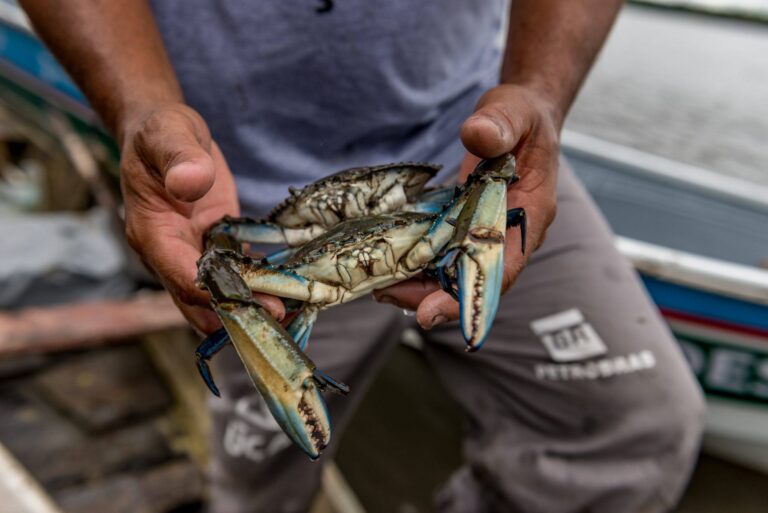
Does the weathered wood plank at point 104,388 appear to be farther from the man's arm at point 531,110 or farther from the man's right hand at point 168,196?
the man's arm at point 531,110

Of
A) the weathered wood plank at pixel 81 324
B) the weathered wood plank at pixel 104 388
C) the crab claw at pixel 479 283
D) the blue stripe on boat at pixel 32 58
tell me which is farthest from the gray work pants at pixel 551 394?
the blue stripe on boat at pixel 32 58

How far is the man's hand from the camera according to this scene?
1.13 m

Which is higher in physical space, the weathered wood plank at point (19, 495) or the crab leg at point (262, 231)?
the crab leg at point (262, 231)

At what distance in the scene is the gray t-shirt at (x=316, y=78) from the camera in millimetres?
1601

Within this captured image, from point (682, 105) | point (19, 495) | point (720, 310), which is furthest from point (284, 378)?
point (682, 105)

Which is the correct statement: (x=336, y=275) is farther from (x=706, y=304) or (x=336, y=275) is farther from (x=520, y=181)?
(x=706, y=304)

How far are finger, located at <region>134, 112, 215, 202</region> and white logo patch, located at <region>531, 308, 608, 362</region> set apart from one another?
3.31 ft

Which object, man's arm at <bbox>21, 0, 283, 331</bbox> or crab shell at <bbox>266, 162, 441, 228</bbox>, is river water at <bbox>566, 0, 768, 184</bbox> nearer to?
crab shell at <bbox>266, 162, 441, 228</bbox>

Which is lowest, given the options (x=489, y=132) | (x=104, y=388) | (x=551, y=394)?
(x=104, y=388)

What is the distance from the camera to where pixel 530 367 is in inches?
70.2

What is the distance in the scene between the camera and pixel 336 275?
123 centimetres

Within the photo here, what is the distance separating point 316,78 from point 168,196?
1.95 ft

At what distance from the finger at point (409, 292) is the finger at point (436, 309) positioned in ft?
0.34

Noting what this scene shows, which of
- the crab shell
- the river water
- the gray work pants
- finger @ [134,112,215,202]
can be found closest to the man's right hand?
finger @ [134,112,215,202]
